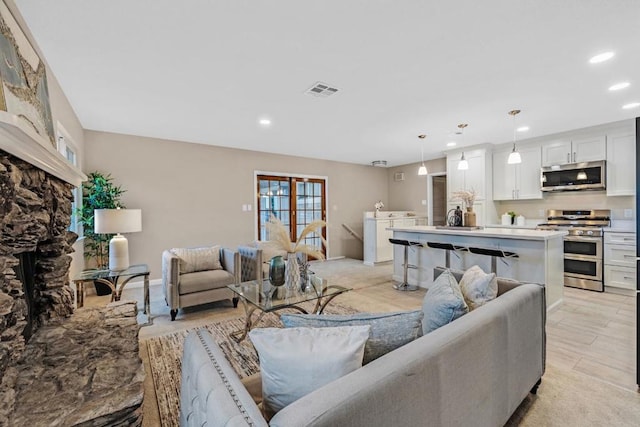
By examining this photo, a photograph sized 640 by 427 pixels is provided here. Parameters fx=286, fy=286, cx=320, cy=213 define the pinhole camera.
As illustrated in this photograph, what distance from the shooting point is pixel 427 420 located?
100 cm

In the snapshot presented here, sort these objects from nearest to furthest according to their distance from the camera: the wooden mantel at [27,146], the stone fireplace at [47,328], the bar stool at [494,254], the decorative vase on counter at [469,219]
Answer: the wooden mantel at [27,146] → the stone fireplace at [47,328] → the bar stool at [494,254] → the decorative vase on counter at [469,219]

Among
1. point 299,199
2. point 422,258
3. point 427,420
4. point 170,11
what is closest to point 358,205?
point 299,199

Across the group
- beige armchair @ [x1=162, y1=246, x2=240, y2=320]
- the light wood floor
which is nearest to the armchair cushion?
beige armchair @ [x1=162, y1=246, x2=240, y2=320]

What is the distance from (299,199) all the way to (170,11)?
15.8 ft

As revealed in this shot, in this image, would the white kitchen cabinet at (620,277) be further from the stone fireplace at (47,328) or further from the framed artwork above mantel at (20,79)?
the framed artwork above mantel at (20,79)

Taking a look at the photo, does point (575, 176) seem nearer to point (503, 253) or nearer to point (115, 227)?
point (503, 253)

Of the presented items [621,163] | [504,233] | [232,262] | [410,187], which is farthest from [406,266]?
[410,187]

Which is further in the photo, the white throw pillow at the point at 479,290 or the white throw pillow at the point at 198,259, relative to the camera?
the white throw pillow at the point at 198,259

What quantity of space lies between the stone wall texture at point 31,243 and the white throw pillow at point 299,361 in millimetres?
1140

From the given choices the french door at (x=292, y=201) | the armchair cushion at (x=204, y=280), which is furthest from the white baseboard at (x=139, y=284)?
the french door at (x=292, y=201)

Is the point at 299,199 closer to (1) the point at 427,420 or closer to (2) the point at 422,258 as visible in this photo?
(2) the point at 422,258

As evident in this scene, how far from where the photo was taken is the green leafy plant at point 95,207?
3943 millimetres

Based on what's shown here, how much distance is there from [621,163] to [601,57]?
2.74 meters

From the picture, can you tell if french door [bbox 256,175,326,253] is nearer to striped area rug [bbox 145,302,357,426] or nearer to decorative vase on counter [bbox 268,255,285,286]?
striped area rug [bbox 145,302,357,426]
